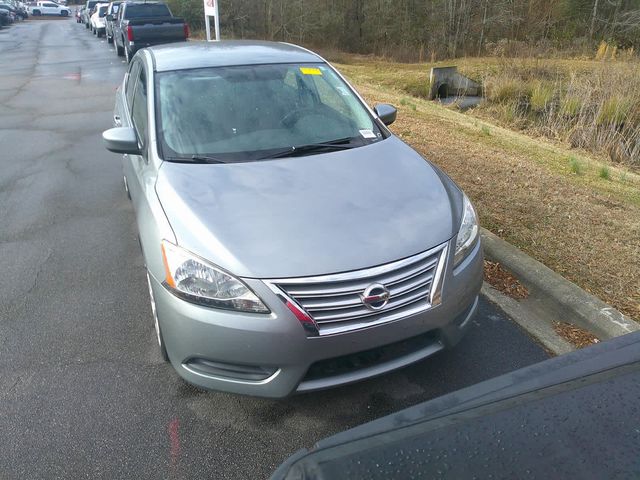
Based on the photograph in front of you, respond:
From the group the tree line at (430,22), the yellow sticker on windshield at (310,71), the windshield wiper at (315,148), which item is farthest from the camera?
the tree line at (430,22)

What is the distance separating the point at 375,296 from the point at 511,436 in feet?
3.94

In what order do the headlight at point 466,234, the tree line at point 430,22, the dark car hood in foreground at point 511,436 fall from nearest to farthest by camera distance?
the dark car hood in foreground at point 511,436, the headlight at point 466,234, the tree line at point 430,22

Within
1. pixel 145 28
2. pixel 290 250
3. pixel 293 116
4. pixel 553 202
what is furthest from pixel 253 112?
pixel 145 28

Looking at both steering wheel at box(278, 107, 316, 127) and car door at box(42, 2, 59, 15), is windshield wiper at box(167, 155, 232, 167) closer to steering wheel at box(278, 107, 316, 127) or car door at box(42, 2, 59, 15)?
steering wheel at box(278, 107, 316, 127)

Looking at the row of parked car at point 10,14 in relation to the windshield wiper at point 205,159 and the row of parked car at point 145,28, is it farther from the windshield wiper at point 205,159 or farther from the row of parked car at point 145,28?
the windshield wiper at point 205,159

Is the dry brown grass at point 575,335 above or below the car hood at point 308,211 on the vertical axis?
below

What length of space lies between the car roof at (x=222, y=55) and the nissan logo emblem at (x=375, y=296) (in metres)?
2.45

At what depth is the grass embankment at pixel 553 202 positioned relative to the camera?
396cm

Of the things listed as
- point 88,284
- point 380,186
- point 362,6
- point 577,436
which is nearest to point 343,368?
point 380,186

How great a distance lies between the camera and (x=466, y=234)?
9.37 ft

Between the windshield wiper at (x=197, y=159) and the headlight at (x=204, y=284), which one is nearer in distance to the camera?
the headlight at (x=204, y=284)

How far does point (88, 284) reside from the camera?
A: 397 centimetres

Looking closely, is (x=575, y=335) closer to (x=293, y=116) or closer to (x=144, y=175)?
(x=293, y=116)

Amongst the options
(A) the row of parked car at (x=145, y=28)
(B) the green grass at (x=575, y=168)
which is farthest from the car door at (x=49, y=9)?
(B) the green grass at (x=575, y=168)
